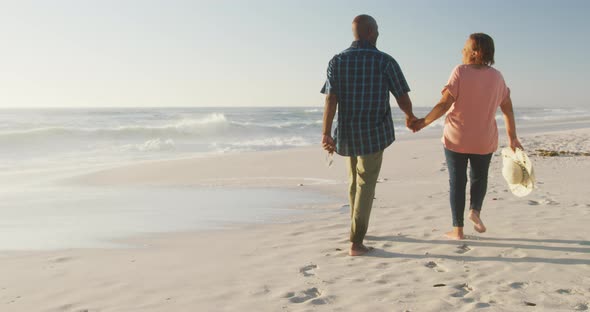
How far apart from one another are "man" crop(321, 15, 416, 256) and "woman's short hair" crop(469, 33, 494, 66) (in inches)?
25.5

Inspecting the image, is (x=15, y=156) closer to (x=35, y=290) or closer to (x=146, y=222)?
(x=146, y=222)

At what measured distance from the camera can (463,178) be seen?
4.20 metres

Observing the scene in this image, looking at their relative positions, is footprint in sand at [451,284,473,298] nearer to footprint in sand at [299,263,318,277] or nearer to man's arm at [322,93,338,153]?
footprint in sand at [299,263,318,277]

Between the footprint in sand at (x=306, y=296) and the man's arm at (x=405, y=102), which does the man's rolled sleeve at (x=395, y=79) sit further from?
the footprint in sand at (x=306, y=296)

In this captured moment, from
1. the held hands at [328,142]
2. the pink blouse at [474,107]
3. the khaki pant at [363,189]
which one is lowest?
the khaki pant at [363,189]

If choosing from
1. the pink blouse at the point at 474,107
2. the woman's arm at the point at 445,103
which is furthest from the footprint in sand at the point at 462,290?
the woman's arm at the point at 445,103

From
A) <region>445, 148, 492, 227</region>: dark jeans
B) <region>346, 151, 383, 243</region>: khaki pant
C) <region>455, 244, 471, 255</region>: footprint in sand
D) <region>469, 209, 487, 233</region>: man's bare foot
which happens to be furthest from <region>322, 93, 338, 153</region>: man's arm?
<region>469, 209, 487, 233</region>: man's bare foot

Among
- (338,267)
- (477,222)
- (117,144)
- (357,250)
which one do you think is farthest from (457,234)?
(117,144)

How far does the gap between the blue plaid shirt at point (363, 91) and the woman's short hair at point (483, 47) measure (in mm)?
649

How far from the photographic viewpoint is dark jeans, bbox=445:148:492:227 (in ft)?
Result: 13.7

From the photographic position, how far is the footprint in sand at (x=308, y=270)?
11.6 feet

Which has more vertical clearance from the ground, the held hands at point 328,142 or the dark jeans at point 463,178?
the held hands at point 328,142

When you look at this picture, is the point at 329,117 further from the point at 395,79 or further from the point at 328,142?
the point at 395,79

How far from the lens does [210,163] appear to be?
38.2 ft
